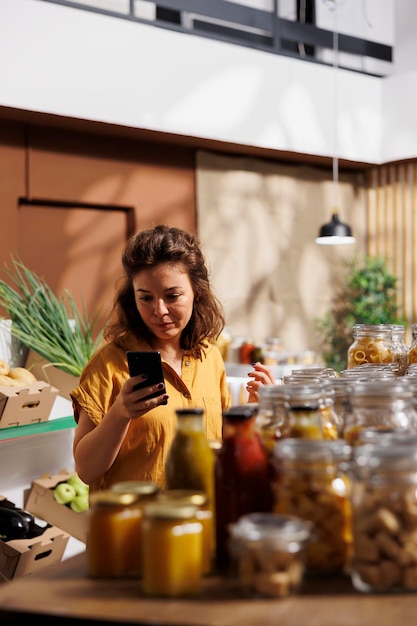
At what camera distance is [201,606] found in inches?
43.2

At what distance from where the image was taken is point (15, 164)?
6.36 meters

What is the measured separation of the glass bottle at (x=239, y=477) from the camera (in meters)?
1.29

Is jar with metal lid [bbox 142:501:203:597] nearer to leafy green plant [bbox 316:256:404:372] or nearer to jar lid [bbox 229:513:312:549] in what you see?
jar lid [bbox 229:513:312:549]

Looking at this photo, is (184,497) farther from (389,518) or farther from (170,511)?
(389,518)

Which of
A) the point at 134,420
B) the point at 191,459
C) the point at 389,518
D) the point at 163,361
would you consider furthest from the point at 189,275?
the point at 389,518

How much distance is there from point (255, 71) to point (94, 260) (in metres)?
2.12

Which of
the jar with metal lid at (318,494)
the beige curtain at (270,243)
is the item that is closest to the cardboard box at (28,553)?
the jar with metal lid at (318,494)

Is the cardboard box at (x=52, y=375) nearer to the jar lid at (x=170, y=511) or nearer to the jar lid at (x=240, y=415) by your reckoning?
the jar lid at (x=240, y=415)

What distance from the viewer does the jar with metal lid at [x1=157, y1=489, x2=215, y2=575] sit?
1191mm

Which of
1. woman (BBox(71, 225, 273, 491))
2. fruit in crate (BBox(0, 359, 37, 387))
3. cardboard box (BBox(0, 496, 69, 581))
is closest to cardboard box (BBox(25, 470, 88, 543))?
cardboard box (BBox(0, 496, 69, 581))

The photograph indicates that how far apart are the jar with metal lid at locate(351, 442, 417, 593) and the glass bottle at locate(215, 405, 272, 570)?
188mm

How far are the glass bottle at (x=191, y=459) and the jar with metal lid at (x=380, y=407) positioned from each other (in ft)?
0.83

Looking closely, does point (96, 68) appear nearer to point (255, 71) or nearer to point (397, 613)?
point (255, 71)

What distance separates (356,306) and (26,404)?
18.9ft
